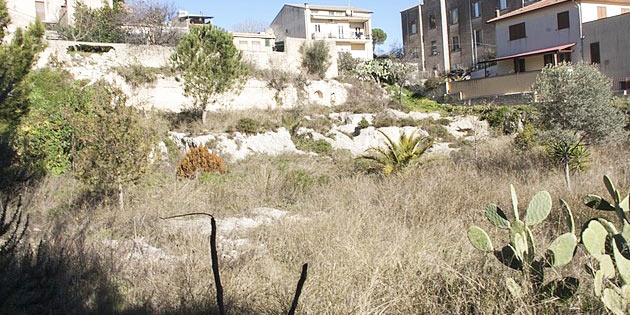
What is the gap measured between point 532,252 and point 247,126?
733 inches

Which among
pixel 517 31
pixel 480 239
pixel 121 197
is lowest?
pixel 121 197

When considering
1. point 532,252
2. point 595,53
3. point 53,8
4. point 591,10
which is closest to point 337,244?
point 532,252

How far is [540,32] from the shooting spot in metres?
32.9

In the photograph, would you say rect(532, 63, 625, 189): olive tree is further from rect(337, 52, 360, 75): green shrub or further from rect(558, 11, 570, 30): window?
rect(337, 52, 360, 75): green shrub

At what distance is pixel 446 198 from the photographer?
26.8 feet

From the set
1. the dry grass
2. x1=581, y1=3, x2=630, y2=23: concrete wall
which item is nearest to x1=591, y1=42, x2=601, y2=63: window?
x1=581, y1=3, x2=630, y2=23: concrete wall

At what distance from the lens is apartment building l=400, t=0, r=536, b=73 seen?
4306 centimetres

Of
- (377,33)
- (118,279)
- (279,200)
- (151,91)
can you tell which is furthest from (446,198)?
(377,33)

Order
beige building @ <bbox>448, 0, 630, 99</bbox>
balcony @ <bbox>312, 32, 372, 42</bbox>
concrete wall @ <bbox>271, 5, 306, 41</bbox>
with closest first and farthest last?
beige building @ <bbox>448, 0, 630, 99</bbox>, concrete wall @ <bbox>271, 5, 306, 41</bbox>, balcony @ <bbox>312, 32, 372, 42</bbox>

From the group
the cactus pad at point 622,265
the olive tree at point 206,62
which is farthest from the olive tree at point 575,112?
the olive tree at point 206,62

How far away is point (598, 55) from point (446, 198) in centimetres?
2563

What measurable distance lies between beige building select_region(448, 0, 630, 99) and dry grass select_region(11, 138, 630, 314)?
1956 centimetres

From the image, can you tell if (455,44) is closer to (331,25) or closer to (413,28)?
(413,28)

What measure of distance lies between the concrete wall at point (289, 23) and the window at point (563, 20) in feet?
77.3
